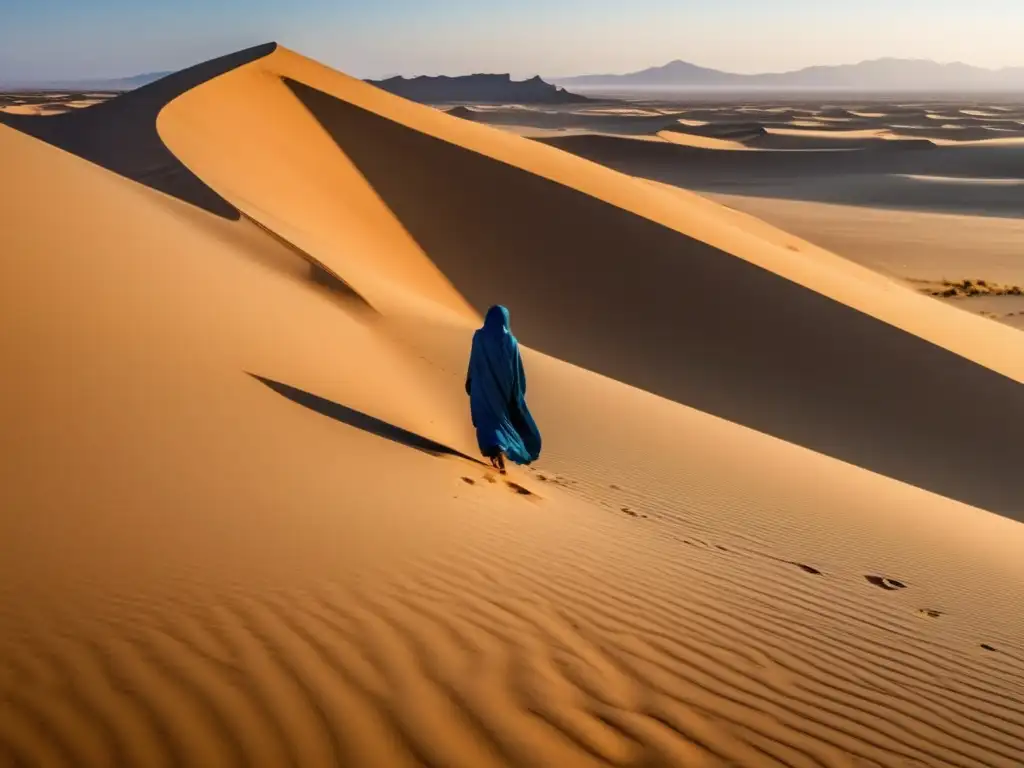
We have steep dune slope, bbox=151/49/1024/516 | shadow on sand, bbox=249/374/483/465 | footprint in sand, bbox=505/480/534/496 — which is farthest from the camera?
steep dune slope, bbox=151/49/1024/516

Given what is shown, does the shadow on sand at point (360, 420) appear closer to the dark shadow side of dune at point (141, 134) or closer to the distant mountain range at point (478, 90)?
the dark shadow side of dune at point (141, 134)

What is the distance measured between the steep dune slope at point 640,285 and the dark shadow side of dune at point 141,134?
1.63 ft

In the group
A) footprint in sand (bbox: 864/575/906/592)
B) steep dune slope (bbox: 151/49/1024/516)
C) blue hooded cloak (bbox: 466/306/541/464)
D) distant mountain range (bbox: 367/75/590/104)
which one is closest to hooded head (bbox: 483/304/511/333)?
blue hooded cloak (bbox: 466/306/541/464)

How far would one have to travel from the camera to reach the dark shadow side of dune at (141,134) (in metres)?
13.4

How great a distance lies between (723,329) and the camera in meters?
12.5

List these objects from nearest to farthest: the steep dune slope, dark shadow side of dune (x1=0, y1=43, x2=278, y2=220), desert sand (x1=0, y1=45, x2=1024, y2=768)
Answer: desert sand (x1=0, y1=45, x2=1024, y2=768) < the steep dune slope < dark shadow side of dune (x1=0, y1=43, x2=278, y2=220)

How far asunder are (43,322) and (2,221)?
7.07ft

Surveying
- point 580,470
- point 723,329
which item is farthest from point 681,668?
point 723,329

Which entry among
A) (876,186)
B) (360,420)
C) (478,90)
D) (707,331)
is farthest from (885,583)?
(478,90)

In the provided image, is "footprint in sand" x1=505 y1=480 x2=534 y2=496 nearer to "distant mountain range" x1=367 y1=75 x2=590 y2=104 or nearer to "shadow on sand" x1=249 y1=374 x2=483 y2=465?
"shadow on sand" x1=249 y1=374 x2=483 y2=465

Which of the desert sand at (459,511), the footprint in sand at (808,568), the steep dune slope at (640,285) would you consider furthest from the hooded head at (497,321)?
the steep dune slope at (640,285)

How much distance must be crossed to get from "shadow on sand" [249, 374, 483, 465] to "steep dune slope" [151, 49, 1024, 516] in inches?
181

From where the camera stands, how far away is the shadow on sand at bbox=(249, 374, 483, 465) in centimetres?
617

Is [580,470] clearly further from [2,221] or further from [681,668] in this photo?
[2,221]
